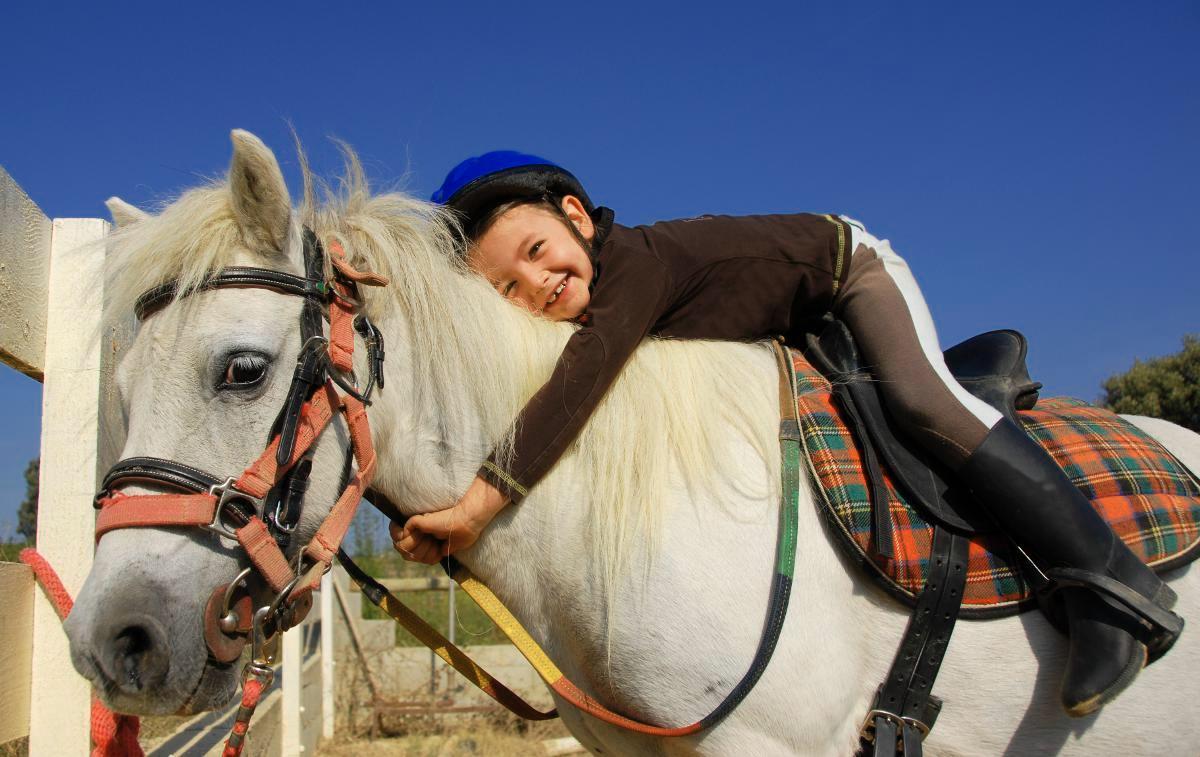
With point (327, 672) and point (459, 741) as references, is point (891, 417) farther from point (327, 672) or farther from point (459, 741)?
point (327, 672)

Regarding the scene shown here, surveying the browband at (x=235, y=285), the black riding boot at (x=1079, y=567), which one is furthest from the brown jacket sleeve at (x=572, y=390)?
the black riding boot at (x=1079, y=567)

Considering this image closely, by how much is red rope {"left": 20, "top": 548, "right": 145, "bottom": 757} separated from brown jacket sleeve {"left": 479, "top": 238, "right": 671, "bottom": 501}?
3.97 ft

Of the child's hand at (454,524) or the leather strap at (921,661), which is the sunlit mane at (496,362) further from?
the leather strap at (921,661)

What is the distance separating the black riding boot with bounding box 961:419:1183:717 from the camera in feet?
5.73

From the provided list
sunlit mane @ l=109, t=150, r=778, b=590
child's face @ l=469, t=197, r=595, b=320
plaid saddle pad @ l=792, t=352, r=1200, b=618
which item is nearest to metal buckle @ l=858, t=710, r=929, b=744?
plaid saddle pad @ l=792, t=352, r=1200, b=618

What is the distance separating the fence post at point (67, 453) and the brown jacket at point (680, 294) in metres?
1.24

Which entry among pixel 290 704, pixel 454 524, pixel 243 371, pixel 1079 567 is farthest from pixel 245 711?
pixel 290 704

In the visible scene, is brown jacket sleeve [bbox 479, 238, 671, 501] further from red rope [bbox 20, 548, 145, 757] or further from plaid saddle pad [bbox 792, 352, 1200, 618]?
red rope [bbox 20, 548, 145, 757]

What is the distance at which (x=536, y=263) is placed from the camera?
2258mm

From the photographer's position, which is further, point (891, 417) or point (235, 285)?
point (891, 417)

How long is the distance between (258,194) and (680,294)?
1144mm

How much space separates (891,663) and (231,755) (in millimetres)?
1602

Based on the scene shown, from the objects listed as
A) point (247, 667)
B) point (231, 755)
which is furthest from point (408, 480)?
point (231, 755)

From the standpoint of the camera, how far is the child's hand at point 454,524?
191cm
